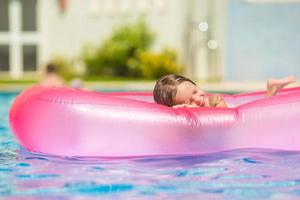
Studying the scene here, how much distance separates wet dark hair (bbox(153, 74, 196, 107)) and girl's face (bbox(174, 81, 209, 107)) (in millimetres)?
32

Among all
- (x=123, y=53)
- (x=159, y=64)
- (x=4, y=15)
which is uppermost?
(x=4, y=15)

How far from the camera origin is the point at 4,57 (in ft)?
65.7

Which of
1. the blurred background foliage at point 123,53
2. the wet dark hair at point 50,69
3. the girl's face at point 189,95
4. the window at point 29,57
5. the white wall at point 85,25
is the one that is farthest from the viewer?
the window at point 29,57

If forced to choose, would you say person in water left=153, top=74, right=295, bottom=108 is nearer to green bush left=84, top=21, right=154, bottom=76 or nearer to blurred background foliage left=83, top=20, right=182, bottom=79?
blurred background foliage left=83, top=20, right=182, bottom=79

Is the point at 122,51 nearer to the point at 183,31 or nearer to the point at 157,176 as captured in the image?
the point at 183,31

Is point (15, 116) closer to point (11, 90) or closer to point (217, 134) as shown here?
point (217, 134)

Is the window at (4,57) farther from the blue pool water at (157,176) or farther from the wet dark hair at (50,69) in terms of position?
the blue pool water at (157,176)

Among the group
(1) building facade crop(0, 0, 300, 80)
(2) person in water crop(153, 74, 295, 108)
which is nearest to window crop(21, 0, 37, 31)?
(1) building facade crop(0, 0, 300, 80)

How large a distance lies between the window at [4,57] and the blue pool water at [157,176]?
14708 millimetres

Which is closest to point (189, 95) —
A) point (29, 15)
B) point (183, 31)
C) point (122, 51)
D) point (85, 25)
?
point (183, 31)

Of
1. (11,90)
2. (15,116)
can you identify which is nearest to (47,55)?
(11,90)

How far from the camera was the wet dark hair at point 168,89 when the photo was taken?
5398 millimetres

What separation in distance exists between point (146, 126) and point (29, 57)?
15.3 meters

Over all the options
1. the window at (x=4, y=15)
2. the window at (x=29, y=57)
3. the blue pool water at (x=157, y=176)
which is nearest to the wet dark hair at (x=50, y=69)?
the blue pool water at (x=157, y=176)
